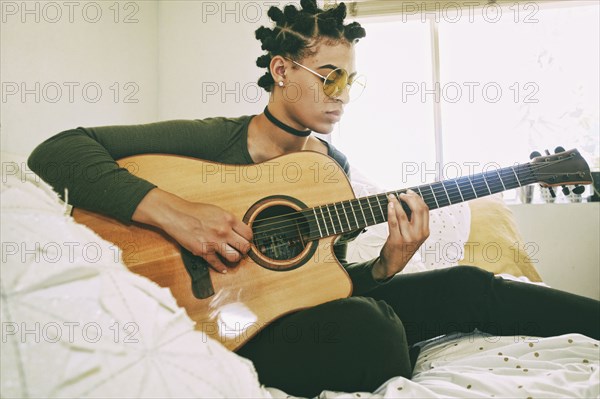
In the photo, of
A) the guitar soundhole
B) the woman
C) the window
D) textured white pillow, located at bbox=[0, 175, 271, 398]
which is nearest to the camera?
textured white pillow, located at bbox=[0, 175, 271, 398]

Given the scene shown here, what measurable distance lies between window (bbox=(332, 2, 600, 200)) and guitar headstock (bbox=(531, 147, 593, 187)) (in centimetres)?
141

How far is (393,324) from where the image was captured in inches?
35.1

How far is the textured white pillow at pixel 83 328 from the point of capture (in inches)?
18.0

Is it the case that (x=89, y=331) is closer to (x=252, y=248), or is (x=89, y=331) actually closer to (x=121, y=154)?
(x=252, y=248)

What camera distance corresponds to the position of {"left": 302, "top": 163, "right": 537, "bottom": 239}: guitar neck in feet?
3.74

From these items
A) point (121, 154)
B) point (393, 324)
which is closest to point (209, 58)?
point (121, 154)

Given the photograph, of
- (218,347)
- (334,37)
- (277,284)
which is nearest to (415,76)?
(334,37)

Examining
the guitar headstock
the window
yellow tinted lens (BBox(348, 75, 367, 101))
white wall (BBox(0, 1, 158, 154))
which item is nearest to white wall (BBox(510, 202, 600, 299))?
the window

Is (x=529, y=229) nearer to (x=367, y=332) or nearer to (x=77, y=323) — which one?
(x=367, y=332)

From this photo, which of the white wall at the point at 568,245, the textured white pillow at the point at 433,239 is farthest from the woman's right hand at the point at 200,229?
the white wall at the point at 568,245

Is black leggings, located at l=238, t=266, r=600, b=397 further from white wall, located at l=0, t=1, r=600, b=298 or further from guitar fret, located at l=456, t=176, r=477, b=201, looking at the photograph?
white wall, located at l=0, t=1, r=600, b=298

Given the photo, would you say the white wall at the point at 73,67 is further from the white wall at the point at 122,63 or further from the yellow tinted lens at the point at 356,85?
the yellow tinted lens at the point at 356,85

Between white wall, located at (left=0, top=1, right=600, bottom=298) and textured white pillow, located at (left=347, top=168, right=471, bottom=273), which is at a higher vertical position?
white wall, located at (left=0, top=1, right=600, bottom=298)

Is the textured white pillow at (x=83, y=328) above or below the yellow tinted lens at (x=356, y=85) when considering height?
below
